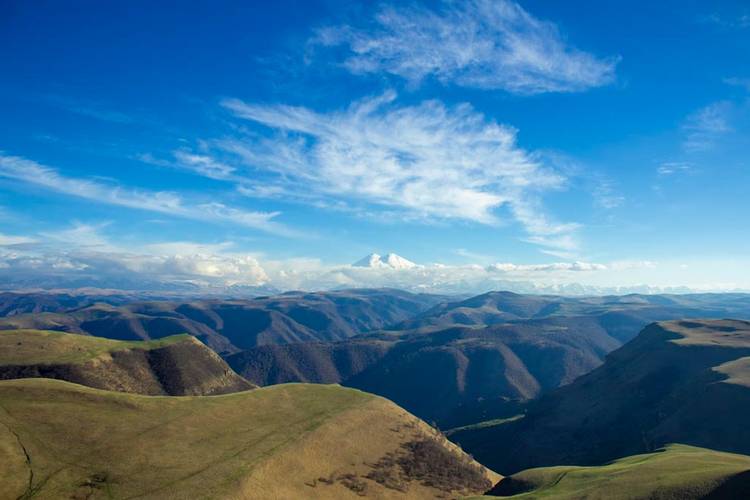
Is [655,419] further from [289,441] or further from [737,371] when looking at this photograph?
[289,441]

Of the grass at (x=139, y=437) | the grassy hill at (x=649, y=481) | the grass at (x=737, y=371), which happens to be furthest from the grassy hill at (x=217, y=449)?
the grass at (x=737, y=371)

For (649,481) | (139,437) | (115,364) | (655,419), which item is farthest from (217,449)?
(655,419)

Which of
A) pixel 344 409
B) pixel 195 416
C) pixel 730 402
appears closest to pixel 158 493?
pixel 195 416

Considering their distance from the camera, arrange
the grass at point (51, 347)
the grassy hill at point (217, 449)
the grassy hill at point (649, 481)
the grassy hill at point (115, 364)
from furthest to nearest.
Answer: the grass at point (51, 347) < the grassy hill at point (115, 364) < the grassy hill at point (217, 449) < the grassy hill at point (649, 481)

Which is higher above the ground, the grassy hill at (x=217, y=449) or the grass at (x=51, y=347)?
the grass at (x=51, y=347)

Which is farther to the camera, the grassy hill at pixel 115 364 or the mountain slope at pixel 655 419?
the grassy hill at pixel 115 364

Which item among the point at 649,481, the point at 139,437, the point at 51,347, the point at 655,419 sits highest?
the point at 51,347

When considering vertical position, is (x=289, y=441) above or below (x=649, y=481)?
below

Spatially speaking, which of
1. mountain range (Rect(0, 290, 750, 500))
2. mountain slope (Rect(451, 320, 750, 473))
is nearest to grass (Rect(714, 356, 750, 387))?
mountain slope (Rect(451, 320, 750, 473))

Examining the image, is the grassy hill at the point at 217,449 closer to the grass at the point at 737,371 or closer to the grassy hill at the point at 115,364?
the grassy hill at the point at 115,364

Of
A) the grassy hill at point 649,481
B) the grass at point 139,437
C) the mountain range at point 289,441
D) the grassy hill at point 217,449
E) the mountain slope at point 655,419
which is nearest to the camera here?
the grassy hill at point 649,481
